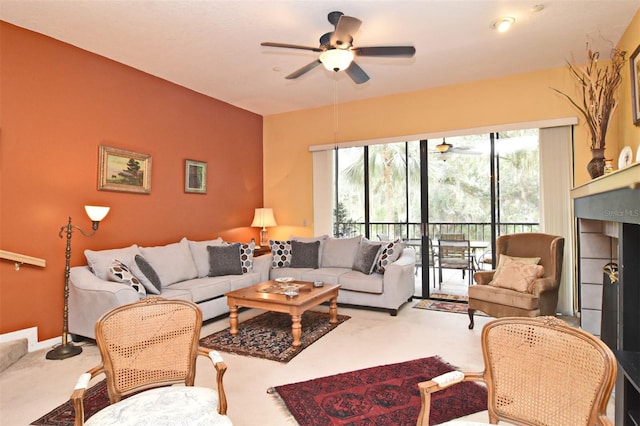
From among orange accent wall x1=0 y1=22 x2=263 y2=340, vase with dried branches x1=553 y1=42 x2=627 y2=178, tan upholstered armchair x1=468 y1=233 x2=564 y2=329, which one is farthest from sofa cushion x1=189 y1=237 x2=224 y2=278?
vase with dried branches x1=553 y1=42 x2=627 y2=178

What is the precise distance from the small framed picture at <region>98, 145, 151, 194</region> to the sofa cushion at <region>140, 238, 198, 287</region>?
31.1 inches

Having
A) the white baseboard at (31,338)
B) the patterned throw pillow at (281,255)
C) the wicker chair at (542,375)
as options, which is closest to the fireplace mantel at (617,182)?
the wicker chair at (542,375)

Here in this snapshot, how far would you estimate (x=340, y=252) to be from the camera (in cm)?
→ 534

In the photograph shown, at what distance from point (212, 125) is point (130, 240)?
7.12 ft

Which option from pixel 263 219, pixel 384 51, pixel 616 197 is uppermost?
pixel 384 51

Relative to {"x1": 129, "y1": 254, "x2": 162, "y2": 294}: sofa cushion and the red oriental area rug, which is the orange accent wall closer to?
{"x1": 129, "y1": 254, "x2": 162, "y2": 294}: sofa cushion

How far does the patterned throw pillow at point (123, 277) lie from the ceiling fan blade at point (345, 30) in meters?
2.87

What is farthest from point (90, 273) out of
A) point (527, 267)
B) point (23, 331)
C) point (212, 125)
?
point (527, 267)

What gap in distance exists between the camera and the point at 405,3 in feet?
10.1

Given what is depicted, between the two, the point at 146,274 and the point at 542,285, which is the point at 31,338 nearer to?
the point at 146,274

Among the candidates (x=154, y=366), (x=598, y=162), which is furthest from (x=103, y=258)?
(x=598, y=162)

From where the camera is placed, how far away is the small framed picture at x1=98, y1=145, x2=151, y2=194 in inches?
161

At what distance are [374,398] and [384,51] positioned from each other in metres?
2.65

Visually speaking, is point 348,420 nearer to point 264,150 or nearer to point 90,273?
point 90,273
